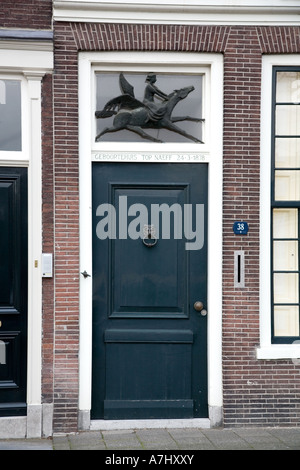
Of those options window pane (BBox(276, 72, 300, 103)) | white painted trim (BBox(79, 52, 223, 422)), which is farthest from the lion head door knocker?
window pane (BBox(276, 72, 300, 103))

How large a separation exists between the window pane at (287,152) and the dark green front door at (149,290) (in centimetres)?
88

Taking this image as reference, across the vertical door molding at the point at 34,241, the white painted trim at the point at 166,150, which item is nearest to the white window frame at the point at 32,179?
the vertical door molding at the point at 34,241

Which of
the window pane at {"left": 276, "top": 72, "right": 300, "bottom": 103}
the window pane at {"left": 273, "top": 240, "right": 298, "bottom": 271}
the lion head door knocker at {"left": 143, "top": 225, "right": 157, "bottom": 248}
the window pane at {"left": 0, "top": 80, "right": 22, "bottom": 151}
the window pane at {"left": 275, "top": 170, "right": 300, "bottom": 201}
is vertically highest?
the window pane at {"left": 276, "top": 72, "right": 300, "bottom": 103}

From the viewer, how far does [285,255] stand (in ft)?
26.6

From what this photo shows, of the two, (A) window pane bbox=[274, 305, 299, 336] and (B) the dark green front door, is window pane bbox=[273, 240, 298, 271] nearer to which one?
(A) window pane bbox=[274, 305, 299, 336]

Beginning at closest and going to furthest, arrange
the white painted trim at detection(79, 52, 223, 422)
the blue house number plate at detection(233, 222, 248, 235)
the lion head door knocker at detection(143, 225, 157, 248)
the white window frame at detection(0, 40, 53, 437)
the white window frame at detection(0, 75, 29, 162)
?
the white window frame at detection(0, 40, 53, 437)
the white window frame at detection(0, 75, 29, 162)
the white painted trim at detection(79, 52, 223, 422)
the blue house number plate at detection(233, 222, 248, 235)
the lion head door knocker at detection(143, 225, 157, 248)

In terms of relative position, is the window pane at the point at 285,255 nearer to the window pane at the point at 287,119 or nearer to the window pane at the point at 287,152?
the window pane at the point at 287,152

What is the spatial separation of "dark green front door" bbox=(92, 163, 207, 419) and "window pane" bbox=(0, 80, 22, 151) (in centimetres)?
95

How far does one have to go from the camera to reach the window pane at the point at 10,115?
304 inches

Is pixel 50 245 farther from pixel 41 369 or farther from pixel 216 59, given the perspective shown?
pixel 216 59

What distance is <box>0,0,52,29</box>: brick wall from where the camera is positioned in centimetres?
762

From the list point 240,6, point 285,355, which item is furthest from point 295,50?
point 285,355

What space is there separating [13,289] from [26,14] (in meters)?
3.03

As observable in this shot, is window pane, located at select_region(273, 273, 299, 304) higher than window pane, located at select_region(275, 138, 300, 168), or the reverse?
window pane, located at select_region(275, 138, 300, 168)
